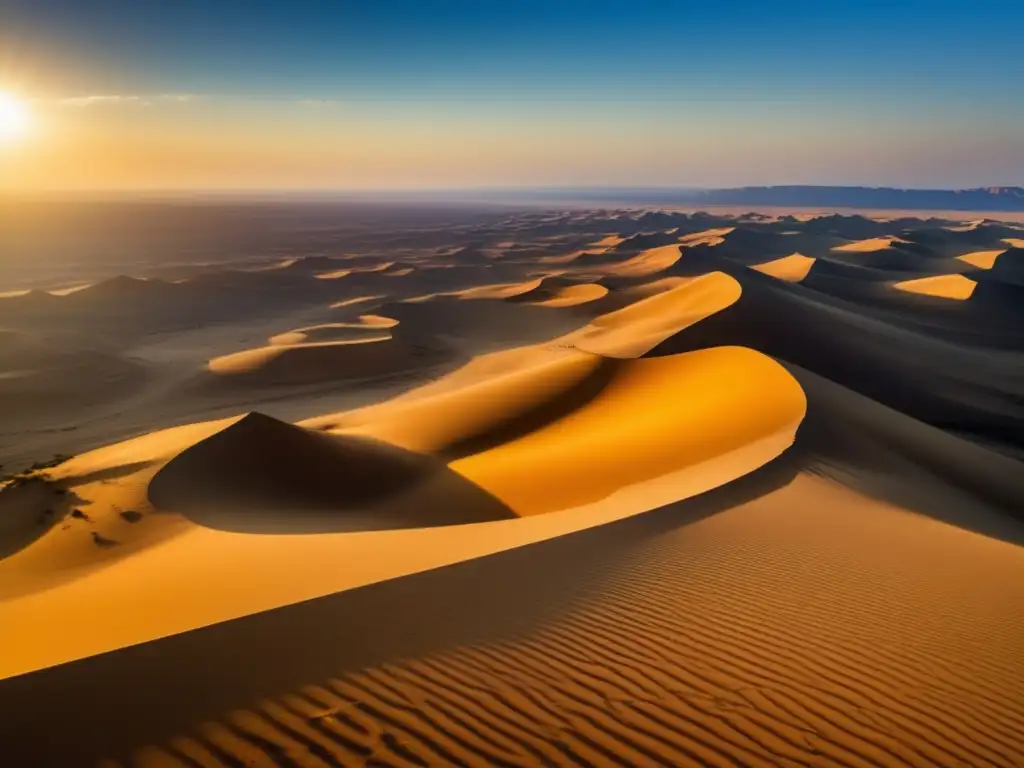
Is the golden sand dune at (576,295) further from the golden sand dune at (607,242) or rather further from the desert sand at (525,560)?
the golden sand dune at (607,242)

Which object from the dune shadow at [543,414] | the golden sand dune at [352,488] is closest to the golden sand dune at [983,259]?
the golden sand dune at [352,488]

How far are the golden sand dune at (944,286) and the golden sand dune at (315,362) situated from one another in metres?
28.3

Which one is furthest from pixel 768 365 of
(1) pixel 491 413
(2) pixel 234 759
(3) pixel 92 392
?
(3) pixel 92 392

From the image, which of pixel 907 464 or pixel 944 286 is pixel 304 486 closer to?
pixel 907 464

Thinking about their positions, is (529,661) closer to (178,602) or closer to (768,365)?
(178,602)

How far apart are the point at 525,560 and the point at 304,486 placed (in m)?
6.73

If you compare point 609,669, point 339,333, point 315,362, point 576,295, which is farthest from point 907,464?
point 576,295

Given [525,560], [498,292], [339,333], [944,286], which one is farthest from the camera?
[498,292]

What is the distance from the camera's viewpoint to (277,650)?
14.3ft

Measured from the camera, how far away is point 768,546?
6977mm

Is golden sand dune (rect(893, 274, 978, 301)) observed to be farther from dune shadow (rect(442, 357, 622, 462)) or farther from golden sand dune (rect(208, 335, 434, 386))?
golden sand dune (rect(208, 335, 434, 386))

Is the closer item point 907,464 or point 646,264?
point 907,464

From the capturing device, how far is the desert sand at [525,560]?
384 centimetres

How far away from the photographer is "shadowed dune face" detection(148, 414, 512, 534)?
10.2m
